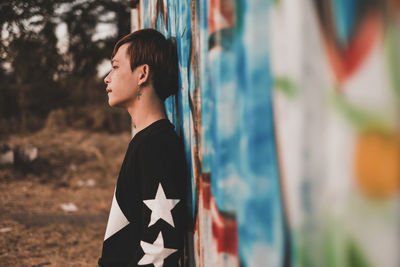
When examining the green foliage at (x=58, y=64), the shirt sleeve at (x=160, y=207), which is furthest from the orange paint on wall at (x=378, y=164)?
the green foliage at (x=58, y=64)

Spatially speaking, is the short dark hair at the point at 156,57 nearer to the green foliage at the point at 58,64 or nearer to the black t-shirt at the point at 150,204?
the black t-shirt at the point at 150,204

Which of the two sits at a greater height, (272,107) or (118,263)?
(272,107)

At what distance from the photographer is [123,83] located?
198cm

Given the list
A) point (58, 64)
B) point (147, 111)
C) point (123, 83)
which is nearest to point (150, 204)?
point (147, 111)

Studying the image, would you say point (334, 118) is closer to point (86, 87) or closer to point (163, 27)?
point (163, 27)

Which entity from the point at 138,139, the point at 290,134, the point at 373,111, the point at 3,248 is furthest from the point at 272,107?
the point at 3,248

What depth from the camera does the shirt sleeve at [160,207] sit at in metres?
1.56

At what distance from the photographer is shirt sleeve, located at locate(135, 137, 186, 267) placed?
1557 millimetres

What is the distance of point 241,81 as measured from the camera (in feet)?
3.93

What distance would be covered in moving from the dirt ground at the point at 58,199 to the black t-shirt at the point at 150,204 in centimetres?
272

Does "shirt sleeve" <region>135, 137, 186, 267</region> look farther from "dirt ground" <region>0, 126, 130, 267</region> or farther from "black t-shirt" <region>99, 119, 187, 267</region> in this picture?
"dirt ground" <region>0, 126, 130, 267</region>

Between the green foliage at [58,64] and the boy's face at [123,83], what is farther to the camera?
the green foliage at [58,64]

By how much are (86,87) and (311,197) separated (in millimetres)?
11912

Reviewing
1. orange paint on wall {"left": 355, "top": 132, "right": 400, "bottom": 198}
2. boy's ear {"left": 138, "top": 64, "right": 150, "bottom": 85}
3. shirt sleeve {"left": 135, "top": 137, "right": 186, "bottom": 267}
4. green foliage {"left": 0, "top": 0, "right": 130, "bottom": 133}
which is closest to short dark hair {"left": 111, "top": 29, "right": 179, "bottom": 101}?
boy's ear {"left": 138, "top": 64, "right": 150, "bottom": 85}
